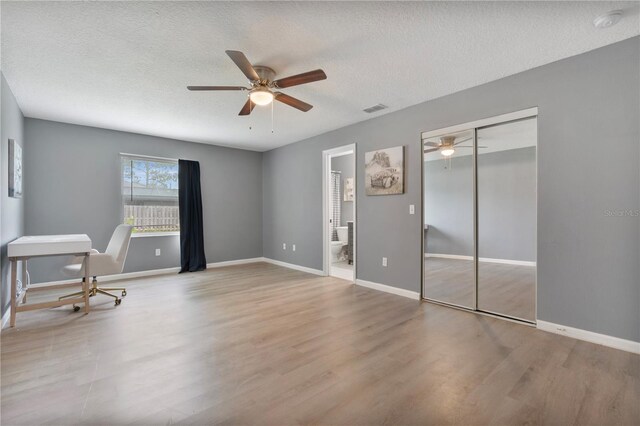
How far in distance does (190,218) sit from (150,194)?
32.0 inches

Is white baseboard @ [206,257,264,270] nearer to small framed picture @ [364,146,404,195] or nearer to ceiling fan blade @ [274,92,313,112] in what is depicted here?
small framed picture @ [364,146,404,195]

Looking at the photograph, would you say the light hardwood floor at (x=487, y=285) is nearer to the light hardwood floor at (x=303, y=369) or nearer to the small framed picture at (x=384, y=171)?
the light hardwood floor at (x=303, y=369)

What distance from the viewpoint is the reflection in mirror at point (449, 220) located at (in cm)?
348

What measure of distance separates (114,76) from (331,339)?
3395mm

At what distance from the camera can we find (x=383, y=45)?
8.16 feet

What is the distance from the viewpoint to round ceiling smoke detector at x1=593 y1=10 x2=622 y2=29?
2082 millimetres

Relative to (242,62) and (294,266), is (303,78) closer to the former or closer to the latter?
(242,62)

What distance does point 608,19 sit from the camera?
6.96ft

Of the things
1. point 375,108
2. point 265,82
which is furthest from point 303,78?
point 375,108

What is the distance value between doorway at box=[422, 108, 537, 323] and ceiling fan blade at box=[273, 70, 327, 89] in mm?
1911

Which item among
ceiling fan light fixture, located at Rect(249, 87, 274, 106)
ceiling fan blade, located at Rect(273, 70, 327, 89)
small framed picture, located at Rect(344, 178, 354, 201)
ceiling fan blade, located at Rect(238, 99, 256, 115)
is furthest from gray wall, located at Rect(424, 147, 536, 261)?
small framed picture, located at Rect(344, 178, 354, 201)

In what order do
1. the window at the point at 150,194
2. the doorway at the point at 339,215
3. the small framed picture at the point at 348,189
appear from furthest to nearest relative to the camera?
the small framed picture at the point at 348,189 → the window at the point at 150,194 → the doorway at the point at 339,215

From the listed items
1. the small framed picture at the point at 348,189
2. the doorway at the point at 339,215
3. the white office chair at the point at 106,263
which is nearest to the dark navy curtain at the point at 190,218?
the white office chair at the point at 106,263

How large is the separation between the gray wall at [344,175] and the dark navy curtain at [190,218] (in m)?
2.96
